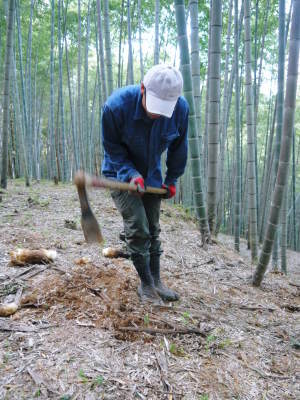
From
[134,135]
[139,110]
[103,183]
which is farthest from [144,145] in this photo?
[103,183]

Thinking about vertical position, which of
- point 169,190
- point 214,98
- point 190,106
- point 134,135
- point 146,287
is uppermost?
point 214,98

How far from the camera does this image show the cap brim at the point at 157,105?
5.81ft

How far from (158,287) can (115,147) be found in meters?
1.05

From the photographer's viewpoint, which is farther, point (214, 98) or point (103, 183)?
point (214, 98)

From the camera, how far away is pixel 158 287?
2.35 m

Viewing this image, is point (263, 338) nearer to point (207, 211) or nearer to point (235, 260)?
point (235, 260)

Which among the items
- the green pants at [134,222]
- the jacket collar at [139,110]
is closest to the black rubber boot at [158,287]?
the green pants at [134,222]

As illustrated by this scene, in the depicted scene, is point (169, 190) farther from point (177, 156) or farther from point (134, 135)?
point (134, 135)

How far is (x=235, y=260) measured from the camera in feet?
13.1

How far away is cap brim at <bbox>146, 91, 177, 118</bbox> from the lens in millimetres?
1771

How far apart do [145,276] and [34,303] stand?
0.71 m

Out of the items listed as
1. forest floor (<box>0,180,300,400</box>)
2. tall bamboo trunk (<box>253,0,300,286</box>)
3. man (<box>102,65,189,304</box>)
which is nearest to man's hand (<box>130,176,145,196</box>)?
man (<box>102,65,189,304</box>)

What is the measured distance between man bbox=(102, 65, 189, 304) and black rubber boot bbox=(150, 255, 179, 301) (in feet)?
0.04

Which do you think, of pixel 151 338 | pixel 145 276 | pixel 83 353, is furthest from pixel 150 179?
pixel 83 353
